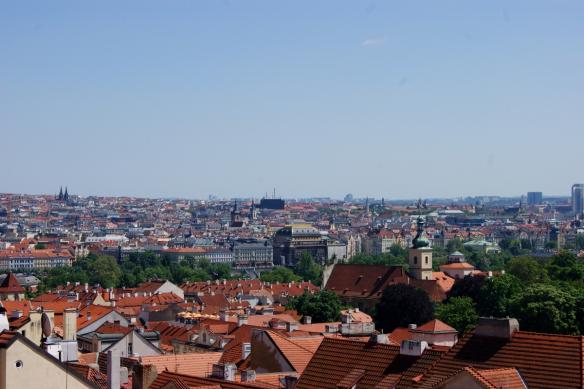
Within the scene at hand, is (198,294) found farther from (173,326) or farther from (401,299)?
(173,326)

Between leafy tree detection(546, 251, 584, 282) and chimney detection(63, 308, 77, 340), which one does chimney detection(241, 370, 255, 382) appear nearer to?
chimney detection(63, 308, 77, 340)

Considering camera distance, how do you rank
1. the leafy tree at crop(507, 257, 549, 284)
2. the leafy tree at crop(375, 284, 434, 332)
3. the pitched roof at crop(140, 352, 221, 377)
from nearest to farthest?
the pitched roof at crop(140, 352, 221, 377), the leafy tree at crop(375, 284, 434, 332), the leafy tree at crop(507, 257, 549, 284)

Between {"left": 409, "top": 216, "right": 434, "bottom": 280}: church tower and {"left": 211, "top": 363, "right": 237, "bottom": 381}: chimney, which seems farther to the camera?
{"left": 409, "top": 216, "right": 434, "bottom": 280}: church tower

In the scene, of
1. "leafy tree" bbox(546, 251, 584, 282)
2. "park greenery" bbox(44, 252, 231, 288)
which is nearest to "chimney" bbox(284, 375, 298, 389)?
"leafy tree" bbox(546, 251, 584, 282)

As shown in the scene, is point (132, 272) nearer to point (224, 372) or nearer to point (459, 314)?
point (459, 314)

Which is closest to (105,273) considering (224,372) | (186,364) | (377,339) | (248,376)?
(186,364)

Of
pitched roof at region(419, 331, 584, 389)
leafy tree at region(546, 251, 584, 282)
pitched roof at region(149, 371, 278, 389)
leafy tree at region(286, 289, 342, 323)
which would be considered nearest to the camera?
pitched roof at region(419, 331, 584, 389)
